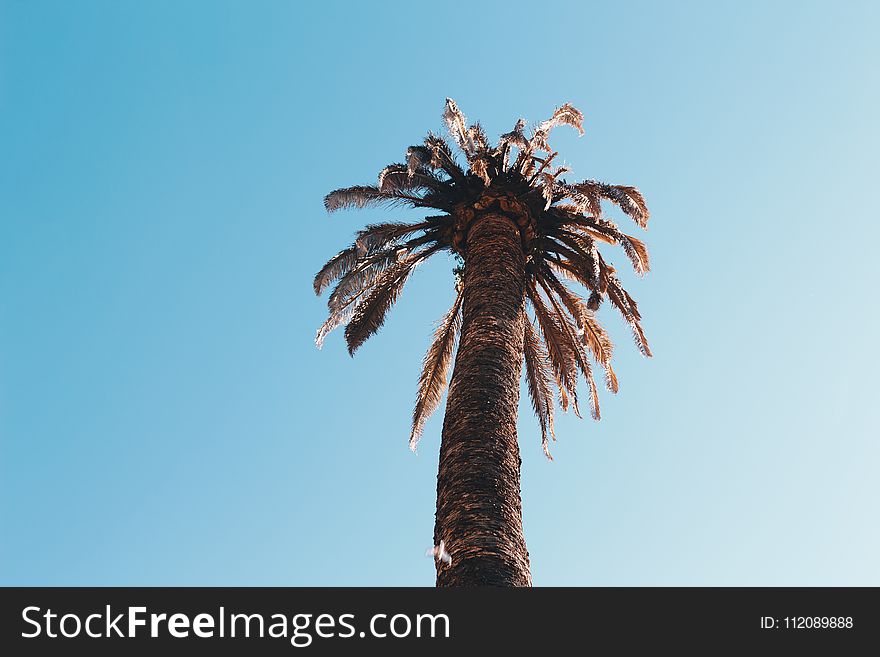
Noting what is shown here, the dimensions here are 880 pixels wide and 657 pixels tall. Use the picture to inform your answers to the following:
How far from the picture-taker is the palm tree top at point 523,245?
13.0 m

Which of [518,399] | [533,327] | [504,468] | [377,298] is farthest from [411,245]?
A: [504,468]

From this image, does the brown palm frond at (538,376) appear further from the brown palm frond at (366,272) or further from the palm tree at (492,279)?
the brown palm frond at (366,272)

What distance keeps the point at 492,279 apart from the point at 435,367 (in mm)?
4470

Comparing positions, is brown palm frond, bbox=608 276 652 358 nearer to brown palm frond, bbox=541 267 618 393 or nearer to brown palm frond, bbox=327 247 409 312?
brown palm frond, bbox=541 267 618 393

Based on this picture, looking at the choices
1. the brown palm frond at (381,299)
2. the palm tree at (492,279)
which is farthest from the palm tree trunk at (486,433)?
the brown palm frond at (381,299)

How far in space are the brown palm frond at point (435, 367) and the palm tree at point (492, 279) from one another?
0.02 m

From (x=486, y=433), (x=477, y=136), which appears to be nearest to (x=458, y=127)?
(x=477, y=136)

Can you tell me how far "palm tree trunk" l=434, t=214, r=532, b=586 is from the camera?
7184mm

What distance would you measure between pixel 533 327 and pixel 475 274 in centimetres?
395

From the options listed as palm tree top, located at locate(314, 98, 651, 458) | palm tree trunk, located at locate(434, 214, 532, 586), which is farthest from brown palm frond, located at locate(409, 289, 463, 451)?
palm tree trunk, located at locate(434, 214, 532, 586)

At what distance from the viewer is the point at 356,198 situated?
14766 mm

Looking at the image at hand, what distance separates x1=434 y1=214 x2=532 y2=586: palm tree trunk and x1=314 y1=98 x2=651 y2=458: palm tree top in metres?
1.29
